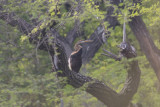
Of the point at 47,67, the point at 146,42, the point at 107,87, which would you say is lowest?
the point at 47,67

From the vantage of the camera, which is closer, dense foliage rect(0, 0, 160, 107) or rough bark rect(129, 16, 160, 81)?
dense foliage rect(0, 0, 160, 107)

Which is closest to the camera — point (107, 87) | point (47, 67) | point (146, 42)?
point (107, 87)

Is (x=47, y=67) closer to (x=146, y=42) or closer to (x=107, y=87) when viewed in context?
(x=107, y=87)

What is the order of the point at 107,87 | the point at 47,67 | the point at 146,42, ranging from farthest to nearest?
the point at 47,67 → the point at 146,42 → the point at 107,87

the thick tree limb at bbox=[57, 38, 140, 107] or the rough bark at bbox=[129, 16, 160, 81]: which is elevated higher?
the rough bark at bbox=[129, 16, 160, 81]

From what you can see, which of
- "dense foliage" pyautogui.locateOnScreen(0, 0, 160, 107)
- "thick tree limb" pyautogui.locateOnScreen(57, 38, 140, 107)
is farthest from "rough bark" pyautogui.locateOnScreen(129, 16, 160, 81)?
"thick tree limb" pyautogui.locateOnScreen(57, 38, 140, 107)

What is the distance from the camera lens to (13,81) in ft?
21.7

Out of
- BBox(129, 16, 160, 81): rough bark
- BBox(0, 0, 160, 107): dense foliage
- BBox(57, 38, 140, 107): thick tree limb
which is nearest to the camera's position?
BBox(0, 0, 160, 107): dense foliage

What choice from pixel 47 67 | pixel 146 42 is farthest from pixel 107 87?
pixel 47 67

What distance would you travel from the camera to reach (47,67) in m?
9.23

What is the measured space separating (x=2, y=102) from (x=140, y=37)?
339 centimetres

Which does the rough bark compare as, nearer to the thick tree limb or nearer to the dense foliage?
the dense foliage

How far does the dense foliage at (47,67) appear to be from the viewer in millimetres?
5398

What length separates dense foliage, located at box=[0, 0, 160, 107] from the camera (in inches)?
213
